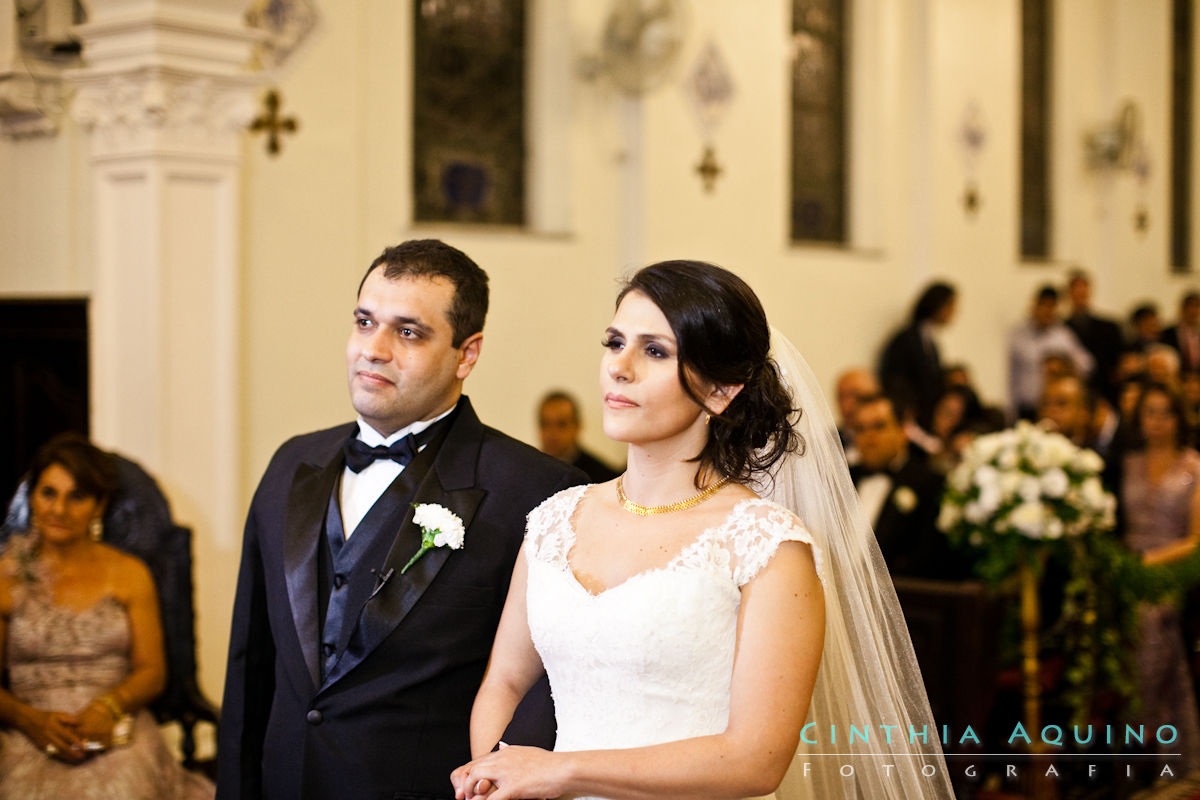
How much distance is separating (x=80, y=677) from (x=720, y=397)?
9.20 feet

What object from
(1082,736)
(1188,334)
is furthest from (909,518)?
(1188,334)

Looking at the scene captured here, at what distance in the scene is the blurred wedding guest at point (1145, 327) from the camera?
12797 millimetres

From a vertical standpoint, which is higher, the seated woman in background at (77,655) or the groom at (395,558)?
the groom at (395,558)

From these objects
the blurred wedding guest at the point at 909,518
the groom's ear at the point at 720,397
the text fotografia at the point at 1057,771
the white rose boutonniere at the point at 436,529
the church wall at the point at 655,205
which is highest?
the church wall at the point at 655,205

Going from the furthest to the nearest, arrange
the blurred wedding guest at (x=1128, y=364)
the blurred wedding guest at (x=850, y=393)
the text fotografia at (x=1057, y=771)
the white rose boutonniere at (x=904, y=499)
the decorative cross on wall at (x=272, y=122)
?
the blurred wedding guest at (x=1128, y=364) < the blurred wedding guest at (x=850, y=393) < the decorative cross on wall at (x=272, y=122) < the white rose boutonniere at (x=904, y=499) < the text fotografia at (x=1057, y=771)

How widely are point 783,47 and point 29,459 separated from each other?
5969 mm

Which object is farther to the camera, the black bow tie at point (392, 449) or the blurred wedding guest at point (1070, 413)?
the blurred wedding guest at point (1070, 413)

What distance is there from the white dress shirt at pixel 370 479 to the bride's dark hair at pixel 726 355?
57cm

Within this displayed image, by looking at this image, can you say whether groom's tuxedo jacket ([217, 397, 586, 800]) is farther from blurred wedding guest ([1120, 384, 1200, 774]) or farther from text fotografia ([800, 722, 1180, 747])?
blurred wedding guest ([1120, 384, 1200, 774])

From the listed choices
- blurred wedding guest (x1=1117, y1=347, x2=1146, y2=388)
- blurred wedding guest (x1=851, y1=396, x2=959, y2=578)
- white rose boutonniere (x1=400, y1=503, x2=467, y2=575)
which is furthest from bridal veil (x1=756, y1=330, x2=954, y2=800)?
blurred wedding guest (x1=1117, y1=347, x2=1146, y2=388)

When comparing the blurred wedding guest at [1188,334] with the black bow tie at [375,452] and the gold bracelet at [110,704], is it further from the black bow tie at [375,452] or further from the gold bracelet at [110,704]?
the black bow tie at [375,452]

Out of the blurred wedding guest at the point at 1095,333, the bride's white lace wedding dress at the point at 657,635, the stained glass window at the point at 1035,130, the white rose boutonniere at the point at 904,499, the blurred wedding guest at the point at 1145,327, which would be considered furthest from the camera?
the blurred wedding guest at the point at 1145,327

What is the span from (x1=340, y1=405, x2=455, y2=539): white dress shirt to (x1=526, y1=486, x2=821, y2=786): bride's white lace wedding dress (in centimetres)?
45

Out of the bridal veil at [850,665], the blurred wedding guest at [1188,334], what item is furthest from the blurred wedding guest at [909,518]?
the blurred wedding guest at [1188,334]
